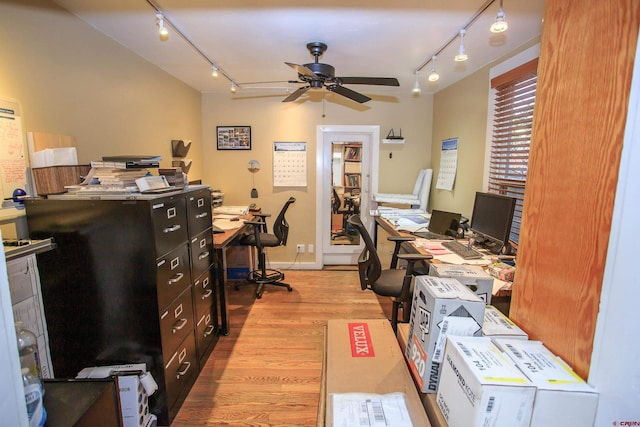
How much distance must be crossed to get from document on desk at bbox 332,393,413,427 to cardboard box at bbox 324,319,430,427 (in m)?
0.02

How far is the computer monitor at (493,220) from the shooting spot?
7.05 feet

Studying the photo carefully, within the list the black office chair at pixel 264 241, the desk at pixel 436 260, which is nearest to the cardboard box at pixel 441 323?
the desk at pixel 436 260

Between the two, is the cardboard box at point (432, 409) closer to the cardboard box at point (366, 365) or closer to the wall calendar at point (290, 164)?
the cardboard box at point (366, 365)

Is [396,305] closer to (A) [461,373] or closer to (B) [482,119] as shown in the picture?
(A) [461,373]

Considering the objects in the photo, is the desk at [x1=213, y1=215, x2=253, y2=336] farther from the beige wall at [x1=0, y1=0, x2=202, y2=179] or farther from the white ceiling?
the white ceiling

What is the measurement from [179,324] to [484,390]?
175 centimetres

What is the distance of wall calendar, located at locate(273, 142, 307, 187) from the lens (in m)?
4.14

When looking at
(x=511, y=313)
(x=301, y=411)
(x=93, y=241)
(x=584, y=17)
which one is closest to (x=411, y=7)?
(x=584, y=17)

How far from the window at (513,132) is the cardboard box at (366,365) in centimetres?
156

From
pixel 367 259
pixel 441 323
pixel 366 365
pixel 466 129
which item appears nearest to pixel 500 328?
pixel 441 323

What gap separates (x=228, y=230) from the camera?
2953 mm

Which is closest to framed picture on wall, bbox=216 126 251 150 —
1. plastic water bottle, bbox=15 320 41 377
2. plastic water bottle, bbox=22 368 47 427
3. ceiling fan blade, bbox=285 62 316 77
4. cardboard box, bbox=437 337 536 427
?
ceiling fan blade, bbox=285 62 316 77

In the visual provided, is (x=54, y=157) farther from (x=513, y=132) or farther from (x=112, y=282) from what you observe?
(x=513, y=132)

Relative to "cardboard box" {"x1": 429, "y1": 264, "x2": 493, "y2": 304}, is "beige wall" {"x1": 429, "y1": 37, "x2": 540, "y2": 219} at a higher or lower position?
higher
